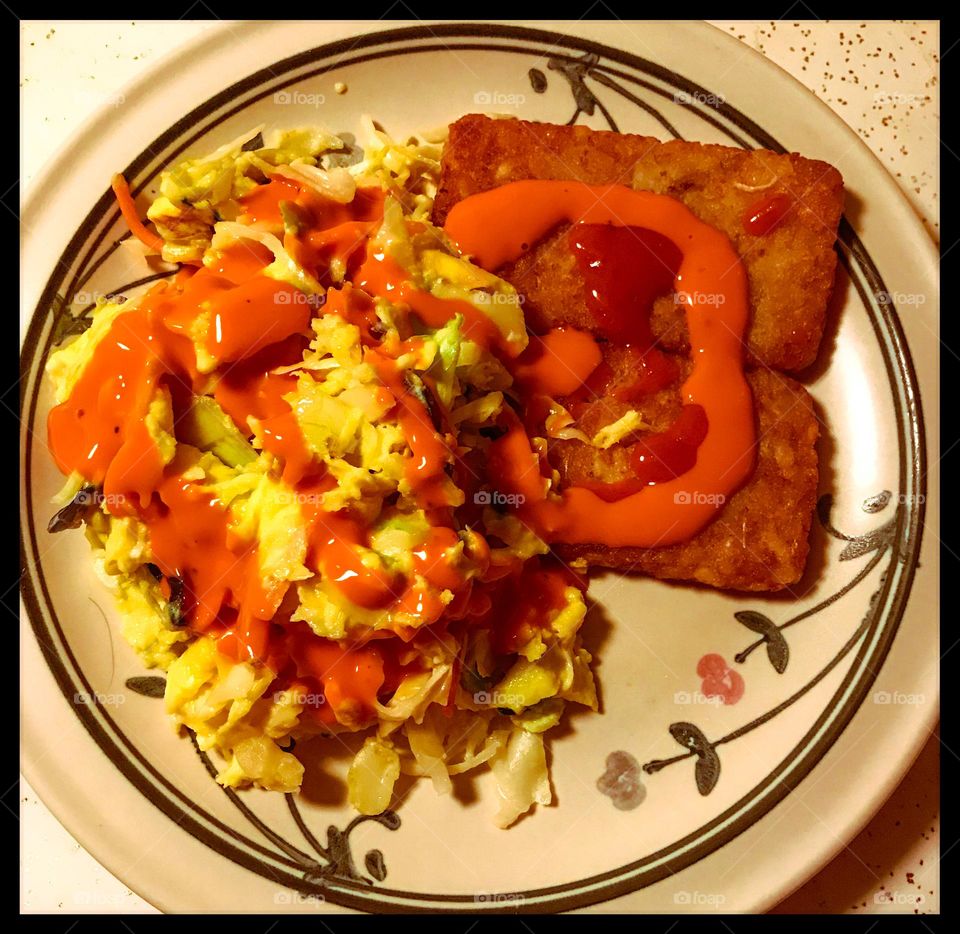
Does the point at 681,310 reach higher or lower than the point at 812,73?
lower

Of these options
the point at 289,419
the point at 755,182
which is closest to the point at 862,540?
the point at 755,182

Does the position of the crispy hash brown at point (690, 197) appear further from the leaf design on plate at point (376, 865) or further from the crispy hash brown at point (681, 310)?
the leaf design on plate at point (376, 865)

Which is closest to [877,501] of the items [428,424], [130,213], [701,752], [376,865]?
[701,752]

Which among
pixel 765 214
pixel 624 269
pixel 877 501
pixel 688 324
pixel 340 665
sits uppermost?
pixel 765 214

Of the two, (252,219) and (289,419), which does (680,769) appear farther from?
(252,219)

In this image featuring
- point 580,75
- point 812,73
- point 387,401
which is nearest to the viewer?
point 387,401

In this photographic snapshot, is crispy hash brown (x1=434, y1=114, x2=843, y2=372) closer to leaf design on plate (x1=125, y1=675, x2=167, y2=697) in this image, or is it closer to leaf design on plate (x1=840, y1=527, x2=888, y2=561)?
leaf design on plate (x1=840, y1=527, x2=888, y2=561)

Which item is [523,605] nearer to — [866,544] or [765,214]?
[866,544]
